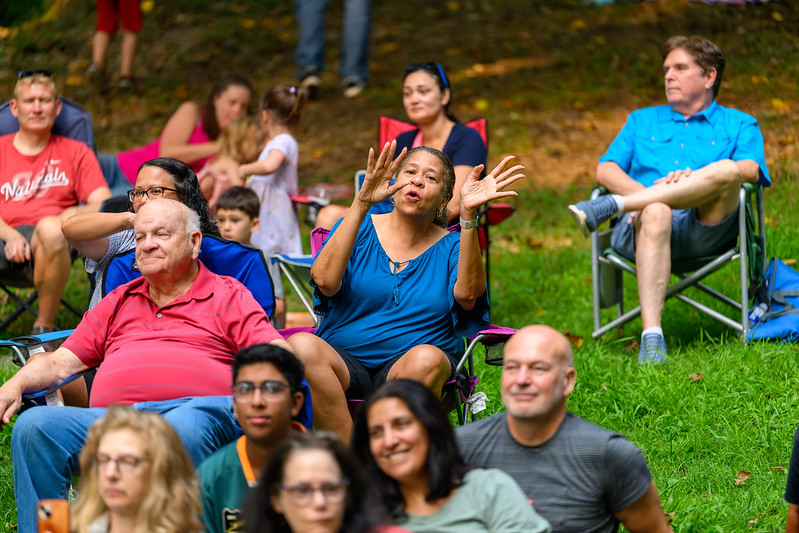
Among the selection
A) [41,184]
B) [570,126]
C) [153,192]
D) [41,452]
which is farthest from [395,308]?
[570,126]

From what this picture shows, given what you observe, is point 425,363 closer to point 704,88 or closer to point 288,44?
point 704,88

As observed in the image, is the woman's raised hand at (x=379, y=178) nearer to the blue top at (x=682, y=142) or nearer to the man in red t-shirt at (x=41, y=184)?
the blue top at (x=682, y=142)

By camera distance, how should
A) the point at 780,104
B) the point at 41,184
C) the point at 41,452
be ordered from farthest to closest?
the point at 780,104 → the point at 41,184 → the point at 41,452

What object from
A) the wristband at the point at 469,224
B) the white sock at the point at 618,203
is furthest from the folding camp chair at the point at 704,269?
the wristband at the point at 469,224

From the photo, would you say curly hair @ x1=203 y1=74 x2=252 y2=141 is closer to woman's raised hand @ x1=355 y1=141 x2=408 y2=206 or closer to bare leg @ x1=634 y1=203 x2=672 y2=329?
bare leg @ x1=634 y1=203 x2=672 y2=329

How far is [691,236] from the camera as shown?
17.0 ft

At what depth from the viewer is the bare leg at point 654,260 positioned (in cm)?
505

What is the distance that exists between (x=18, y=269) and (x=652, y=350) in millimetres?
3138

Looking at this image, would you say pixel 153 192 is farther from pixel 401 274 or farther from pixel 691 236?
pixel 691 236

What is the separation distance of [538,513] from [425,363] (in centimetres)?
80

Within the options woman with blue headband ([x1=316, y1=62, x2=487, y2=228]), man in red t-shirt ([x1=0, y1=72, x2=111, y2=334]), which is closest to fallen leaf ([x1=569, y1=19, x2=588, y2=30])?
woman with blue headband ([x1=316, y1=62, x2=487, y2=228])

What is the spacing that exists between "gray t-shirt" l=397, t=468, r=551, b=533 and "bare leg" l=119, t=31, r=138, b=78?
782cm

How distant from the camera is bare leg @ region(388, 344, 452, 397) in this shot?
357 centimetres

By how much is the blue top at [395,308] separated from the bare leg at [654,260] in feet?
4.55
